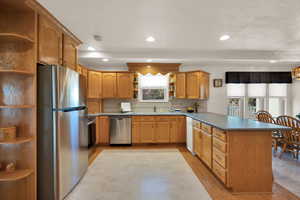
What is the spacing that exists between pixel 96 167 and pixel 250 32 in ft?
12.3

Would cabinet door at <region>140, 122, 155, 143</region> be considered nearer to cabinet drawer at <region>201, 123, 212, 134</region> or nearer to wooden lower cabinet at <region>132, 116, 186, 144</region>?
wooden lower cabinet at <region>132, 116, 186, 144</region>

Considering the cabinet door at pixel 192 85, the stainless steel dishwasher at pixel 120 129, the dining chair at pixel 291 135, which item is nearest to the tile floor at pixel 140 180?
the stainless steel dishwasher at pixel 120 129

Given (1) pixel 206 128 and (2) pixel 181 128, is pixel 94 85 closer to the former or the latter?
(2) pixel 181 128

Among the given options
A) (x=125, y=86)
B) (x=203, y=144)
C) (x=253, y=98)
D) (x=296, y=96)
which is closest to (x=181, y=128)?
(x=203, y=144)

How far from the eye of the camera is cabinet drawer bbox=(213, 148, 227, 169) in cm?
246

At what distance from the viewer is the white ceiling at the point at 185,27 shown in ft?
6.92

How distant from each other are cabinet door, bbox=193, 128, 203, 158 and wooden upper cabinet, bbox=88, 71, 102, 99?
2918 mm

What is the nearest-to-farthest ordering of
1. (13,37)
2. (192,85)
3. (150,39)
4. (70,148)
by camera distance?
(13,37), (70,148), (150,39), (192,85)

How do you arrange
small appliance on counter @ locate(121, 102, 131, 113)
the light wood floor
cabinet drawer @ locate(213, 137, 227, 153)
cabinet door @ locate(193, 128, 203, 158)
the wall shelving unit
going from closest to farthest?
the wall shelving unit
the light wood floor
cabinet drawer @ locate(213, 137, 227, 153)
cabinet door @ locate(193, 128, 203, 158)
small appliance on counter @ locate(121, 102, 131, 113)

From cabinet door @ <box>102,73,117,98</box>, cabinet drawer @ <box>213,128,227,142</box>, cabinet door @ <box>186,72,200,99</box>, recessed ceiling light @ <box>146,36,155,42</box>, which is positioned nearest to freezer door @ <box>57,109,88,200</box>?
recessed ceiling light @ <box>146,36,155,42</box>

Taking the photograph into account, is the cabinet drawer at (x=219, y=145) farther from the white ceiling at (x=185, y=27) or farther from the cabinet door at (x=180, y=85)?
the cabinet door at (x=180, y=85)

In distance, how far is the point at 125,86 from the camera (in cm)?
511

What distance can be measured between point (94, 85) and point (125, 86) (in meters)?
0.89

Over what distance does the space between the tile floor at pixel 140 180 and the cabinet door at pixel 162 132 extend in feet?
2.69
